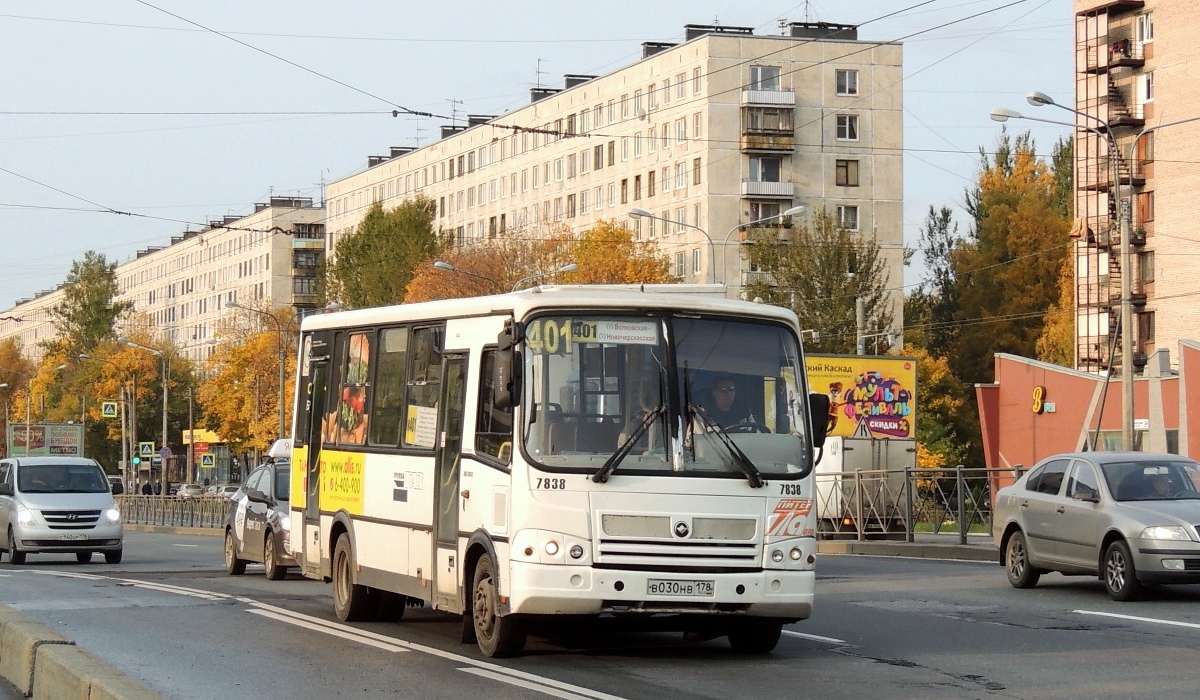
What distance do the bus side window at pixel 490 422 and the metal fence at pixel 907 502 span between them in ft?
53.6

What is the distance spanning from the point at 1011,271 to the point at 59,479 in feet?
228

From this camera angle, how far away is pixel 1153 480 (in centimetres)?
1850

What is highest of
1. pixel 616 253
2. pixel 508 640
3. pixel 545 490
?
pixel 616 253

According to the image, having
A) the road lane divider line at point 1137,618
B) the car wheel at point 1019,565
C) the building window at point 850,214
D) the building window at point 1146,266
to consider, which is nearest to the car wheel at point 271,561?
the car wheel at point 1019,565

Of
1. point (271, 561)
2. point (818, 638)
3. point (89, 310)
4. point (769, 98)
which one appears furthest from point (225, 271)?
point (818, 638)

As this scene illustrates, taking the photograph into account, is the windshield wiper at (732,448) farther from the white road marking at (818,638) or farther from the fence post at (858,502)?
the fence post at (858,502)

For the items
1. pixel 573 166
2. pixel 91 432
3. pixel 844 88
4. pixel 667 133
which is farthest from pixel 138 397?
pixel 844 88

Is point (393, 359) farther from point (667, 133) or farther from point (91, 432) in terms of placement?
point (91, 432)

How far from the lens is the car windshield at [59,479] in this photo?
30328 millimetres

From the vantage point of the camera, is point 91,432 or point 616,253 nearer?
point 616,253

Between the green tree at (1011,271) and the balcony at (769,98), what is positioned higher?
the balcony at (769,98)

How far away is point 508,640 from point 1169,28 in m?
59.9

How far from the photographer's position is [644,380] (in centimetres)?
1235

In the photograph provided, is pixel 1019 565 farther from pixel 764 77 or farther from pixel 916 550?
pixel 764 77
